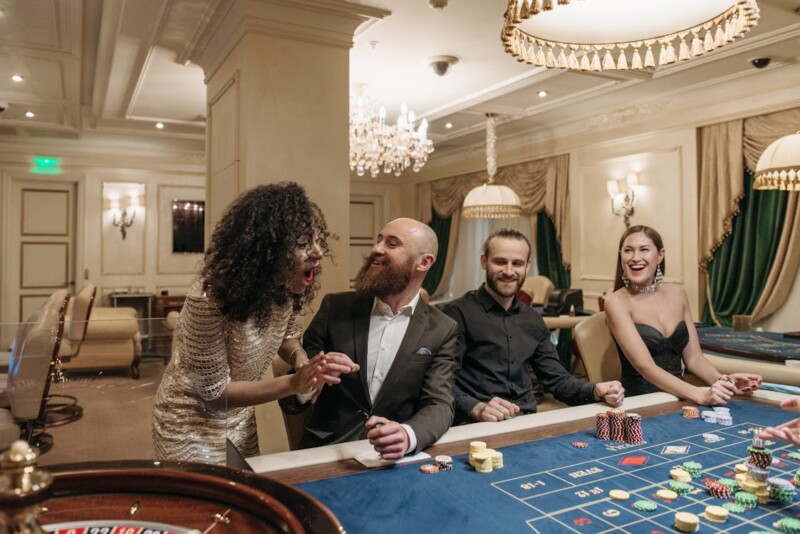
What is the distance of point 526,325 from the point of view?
2635 millimetres

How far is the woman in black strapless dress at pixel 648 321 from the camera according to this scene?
266 cm

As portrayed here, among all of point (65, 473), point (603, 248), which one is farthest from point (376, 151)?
point (65, 473)

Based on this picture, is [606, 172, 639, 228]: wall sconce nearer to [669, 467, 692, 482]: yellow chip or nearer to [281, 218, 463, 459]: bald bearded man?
[281, 218, 463, 459]: bald bearded man

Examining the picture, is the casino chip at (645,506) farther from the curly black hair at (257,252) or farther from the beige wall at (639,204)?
the beige wall at (639,204)

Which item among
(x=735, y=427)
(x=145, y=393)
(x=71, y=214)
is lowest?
(x=735, y=427)

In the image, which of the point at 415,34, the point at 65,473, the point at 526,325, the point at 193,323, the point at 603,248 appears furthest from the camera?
the point at 603,248

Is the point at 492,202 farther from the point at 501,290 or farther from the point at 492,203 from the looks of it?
the point at 501,290

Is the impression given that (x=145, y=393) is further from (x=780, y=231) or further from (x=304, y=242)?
(x=780, y=231)

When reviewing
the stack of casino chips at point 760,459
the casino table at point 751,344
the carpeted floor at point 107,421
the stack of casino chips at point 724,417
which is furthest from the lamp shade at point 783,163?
the carpeted floor at point 107,421

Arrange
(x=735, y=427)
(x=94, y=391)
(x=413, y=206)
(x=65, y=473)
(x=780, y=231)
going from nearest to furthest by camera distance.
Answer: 1. (x=65, y=473)
2. (x=94, y=391)
3. (x=735, y=427)
4. (x=780, y=231)
5. (x=413, y=206)

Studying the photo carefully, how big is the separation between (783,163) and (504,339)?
2165 mm

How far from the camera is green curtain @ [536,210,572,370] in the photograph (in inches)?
270

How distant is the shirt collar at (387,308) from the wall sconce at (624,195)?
4661mm

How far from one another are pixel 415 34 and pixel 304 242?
3.09m
